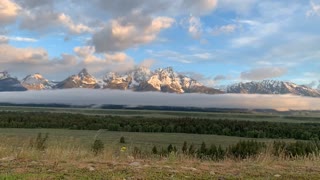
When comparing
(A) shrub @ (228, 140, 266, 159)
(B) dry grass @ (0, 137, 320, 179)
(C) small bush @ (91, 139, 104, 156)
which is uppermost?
(B) dry grass @ (0, 137, 320, 179)

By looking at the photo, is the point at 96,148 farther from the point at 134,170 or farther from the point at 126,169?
the point at 134,170

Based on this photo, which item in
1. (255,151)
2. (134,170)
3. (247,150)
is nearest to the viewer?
(134,170)

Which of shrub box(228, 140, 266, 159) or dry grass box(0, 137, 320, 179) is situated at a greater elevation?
dry grass box(0, 137, 320, 179)

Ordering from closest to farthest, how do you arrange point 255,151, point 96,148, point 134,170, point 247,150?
point 134,170, point 96,148, point 255,151, point 247,150

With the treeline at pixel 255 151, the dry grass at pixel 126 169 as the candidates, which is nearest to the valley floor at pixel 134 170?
the dry grass at pixel 126 169

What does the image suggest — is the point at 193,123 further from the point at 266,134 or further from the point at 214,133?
the point at 266,134

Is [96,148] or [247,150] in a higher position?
[96,148]

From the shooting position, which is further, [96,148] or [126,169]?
[96,148]

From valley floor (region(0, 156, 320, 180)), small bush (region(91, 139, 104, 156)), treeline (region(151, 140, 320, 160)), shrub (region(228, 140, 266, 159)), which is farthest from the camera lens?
shrub (region(228, 140, 266, 159))

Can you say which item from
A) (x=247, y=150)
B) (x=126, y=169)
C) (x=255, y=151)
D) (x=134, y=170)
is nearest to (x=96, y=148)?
(x=126, y=169)

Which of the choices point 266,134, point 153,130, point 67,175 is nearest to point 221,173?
Answer: point 67,175

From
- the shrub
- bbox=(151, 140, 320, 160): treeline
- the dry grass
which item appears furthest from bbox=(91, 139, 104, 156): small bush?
the shrub

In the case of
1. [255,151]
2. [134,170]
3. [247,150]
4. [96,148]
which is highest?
[134,170]

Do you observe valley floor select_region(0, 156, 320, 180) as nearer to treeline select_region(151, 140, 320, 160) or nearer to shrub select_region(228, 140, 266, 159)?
treeline select_region(151, 140, 320, 160)
